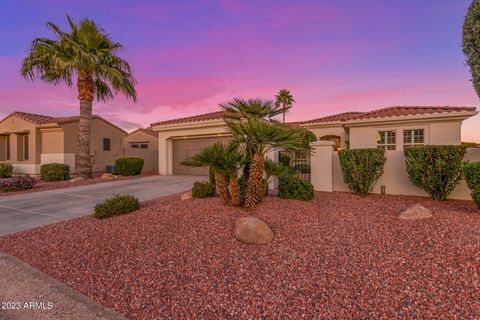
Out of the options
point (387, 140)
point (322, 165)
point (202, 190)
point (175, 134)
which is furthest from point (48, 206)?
point (387, 140)

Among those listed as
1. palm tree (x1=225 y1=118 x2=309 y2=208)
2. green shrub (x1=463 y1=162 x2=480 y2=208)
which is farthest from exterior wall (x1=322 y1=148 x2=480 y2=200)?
palm tree (x1=225 y1=118 x2=309 y2=208)

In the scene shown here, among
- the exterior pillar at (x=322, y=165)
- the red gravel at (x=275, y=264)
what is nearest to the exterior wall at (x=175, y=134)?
the exterior pillar at (x=322, y=165)

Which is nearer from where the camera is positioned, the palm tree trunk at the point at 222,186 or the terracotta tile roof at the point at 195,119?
the palm tree trunk at the point at 222,186

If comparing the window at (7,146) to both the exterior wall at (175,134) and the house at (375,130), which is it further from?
the exterior wall at (175,134)

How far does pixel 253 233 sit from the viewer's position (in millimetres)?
3867

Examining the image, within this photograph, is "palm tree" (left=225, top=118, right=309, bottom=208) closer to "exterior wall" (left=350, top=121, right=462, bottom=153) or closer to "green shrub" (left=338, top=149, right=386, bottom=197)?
"green shrub" (left=338, top=149, right=386, bottom=197)

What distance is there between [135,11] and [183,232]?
971 centimetres

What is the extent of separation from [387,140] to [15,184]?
18806 millimetres

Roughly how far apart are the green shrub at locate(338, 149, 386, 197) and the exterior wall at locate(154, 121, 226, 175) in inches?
286

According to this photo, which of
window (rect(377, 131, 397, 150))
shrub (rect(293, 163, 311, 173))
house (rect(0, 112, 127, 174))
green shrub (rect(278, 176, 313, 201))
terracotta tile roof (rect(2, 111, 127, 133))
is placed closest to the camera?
green shrub (rect(278, 176, 313, 201))

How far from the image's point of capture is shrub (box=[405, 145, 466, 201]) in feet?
19.9

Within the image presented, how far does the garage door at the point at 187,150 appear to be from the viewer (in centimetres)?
1447

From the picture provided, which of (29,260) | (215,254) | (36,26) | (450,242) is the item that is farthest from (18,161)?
(450,242)

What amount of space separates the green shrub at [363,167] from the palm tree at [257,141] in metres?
2.93
